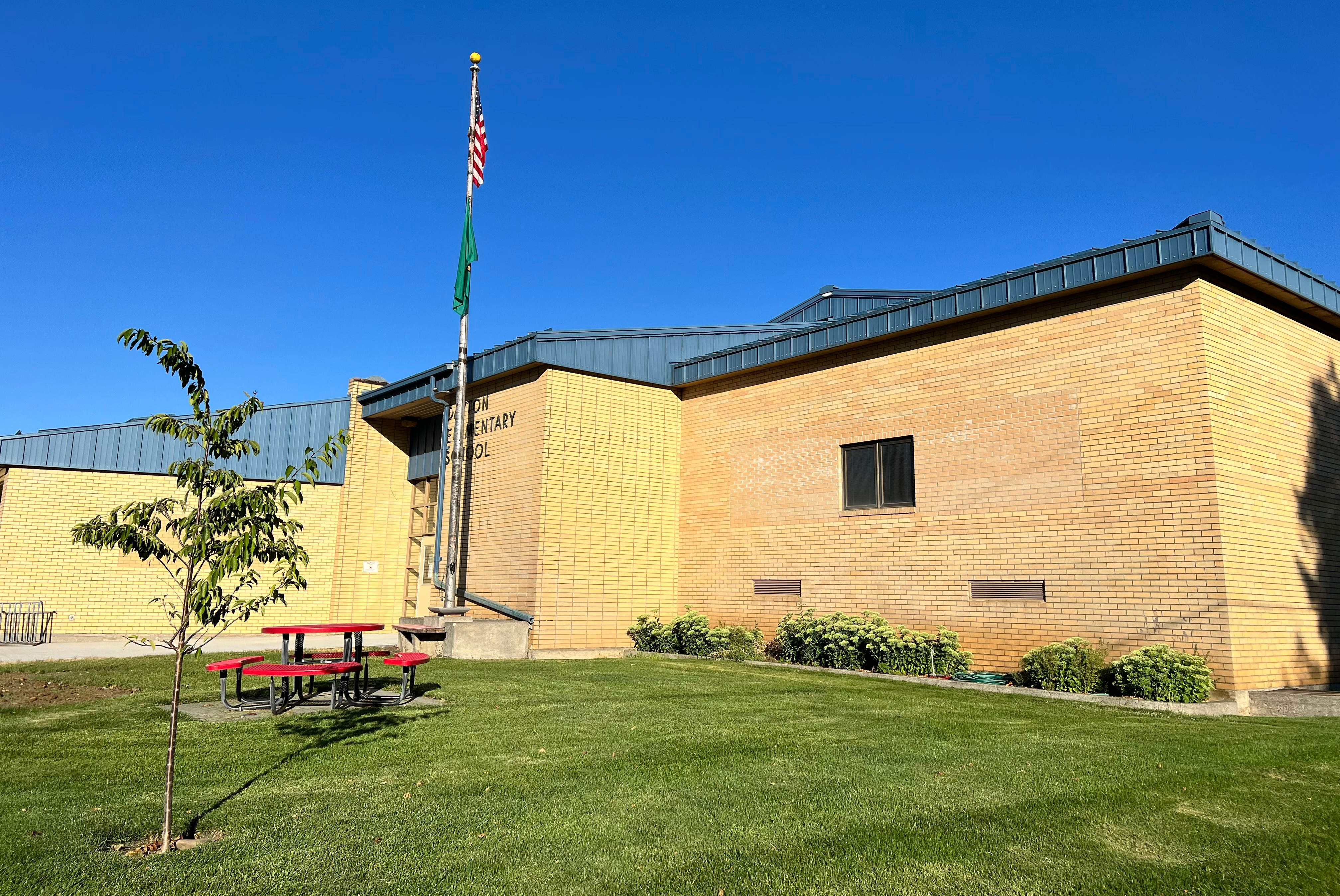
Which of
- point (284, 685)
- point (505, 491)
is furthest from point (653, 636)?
point (284, 685)

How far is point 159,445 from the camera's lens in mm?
22109

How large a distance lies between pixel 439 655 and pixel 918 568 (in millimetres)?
8636

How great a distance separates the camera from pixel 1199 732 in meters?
8.52

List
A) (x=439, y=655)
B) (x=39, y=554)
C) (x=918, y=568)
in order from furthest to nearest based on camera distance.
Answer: (x=39, y=554), (x=439, y=655), (x=918, y=568)

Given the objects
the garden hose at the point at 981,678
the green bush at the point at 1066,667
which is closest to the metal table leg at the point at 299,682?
the garden hose at the point at 981,678

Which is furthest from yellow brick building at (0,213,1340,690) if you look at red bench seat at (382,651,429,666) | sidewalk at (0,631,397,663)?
red bench seat at (382,651,429,666)

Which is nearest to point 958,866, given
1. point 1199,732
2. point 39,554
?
point 1199,732

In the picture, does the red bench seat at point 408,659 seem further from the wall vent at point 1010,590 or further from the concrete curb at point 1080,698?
the wall vent at point 1010,590

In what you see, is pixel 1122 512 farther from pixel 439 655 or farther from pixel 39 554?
pixel 39 554

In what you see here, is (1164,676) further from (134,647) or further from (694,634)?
(134,647)

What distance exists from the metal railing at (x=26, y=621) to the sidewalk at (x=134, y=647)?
1.35 metres

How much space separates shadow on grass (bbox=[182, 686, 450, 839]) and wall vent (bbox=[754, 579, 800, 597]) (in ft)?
27.2

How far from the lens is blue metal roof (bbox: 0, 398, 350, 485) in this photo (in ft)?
68.9

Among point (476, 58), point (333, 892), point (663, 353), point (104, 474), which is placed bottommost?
point (333, 892)
